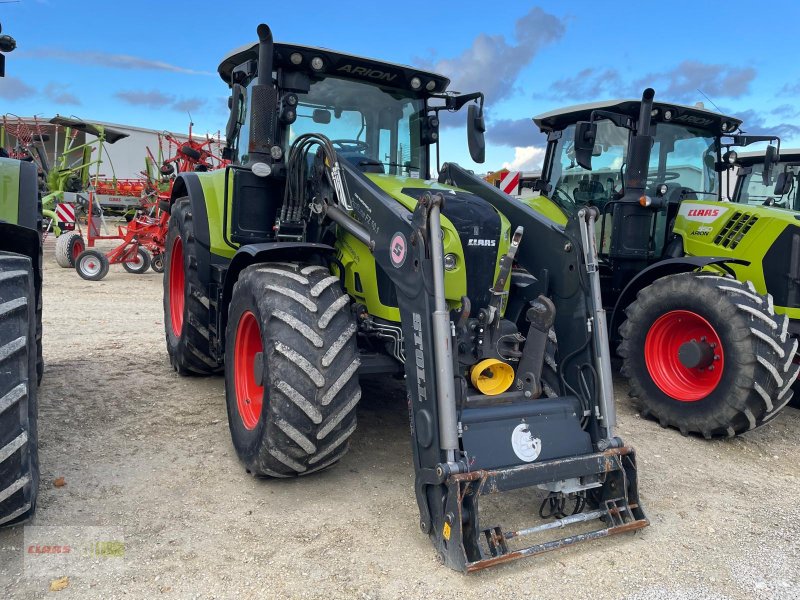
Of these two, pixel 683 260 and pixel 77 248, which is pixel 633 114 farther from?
pixel 77 248

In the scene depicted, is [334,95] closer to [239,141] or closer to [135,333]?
[239,141]

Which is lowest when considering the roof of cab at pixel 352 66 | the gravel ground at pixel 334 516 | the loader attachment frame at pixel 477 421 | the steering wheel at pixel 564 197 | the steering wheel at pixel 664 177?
the gravel ground at pixel 334 516

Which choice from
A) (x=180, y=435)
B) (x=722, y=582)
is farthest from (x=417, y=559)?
(x=180, y=435)

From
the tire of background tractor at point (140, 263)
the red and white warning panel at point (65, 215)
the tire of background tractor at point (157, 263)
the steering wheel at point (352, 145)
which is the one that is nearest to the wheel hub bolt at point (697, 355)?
the steering wheel at point (352, 145)

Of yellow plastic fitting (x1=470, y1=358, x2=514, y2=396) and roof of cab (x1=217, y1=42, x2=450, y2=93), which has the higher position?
roof of cab (x1=217, y1=42, x2=450, y2=93)

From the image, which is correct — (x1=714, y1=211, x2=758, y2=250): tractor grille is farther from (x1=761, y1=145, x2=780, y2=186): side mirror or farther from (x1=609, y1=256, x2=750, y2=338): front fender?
(x1=761, y1=145, x2=780, y2=186): side mirror

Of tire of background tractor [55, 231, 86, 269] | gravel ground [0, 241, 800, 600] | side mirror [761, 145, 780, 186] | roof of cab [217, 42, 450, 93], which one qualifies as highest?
roof of cab [217, 42, 450, 93]

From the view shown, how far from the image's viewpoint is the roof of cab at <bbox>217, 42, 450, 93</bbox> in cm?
434

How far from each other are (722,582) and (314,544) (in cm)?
189

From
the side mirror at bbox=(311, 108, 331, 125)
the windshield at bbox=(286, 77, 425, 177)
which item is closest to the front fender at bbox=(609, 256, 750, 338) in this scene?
the windshield at bbox=(286, 77, 425, 177)

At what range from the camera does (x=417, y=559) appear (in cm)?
296

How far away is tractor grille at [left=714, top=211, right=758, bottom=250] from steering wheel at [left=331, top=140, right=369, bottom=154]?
346cm

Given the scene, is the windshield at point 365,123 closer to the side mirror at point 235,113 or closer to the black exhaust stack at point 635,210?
the side mirror at point 235,113

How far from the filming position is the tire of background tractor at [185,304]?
17.0 feet
